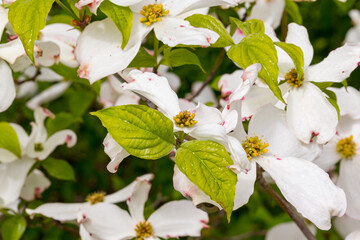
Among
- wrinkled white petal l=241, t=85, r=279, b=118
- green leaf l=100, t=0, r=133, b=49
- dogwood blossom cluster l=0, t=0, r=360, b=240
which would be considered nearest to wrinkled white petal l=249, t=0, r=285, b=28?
dogwood blossom cluster l=0, t=0, r=360, b=240

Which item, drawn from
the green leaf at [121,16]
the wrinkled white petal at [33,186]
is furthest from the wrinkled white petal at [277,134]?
the wrinkled white petal at [33,186]

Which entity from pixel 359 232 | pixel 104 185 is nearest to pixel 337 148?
pixel 359 232

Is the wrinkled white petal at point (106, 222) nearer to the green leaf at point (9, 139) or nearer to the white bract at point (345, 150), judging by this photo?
the green leaf at point (9, 139)

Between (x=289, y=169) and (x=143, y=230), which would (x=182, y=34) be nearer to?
(x=289, y=169)

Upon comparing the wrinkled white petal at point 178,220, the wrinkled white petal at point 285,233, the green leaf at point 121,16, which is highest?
the green leaf at point 121,16

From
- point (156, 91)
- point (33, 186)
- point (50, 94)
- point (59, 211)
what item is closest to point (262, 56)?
point (156, 91)

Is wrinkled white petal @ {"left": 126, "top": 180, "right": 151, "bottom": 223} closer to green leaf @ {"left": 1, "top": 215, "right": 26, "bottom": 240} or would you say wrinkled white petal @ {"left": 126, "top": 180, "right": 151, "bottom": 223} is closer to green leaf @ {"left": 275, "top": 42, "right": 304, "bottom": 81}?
green leaf @ {"left": 1, "top": 215, "right": 26, "bottom": 240}
